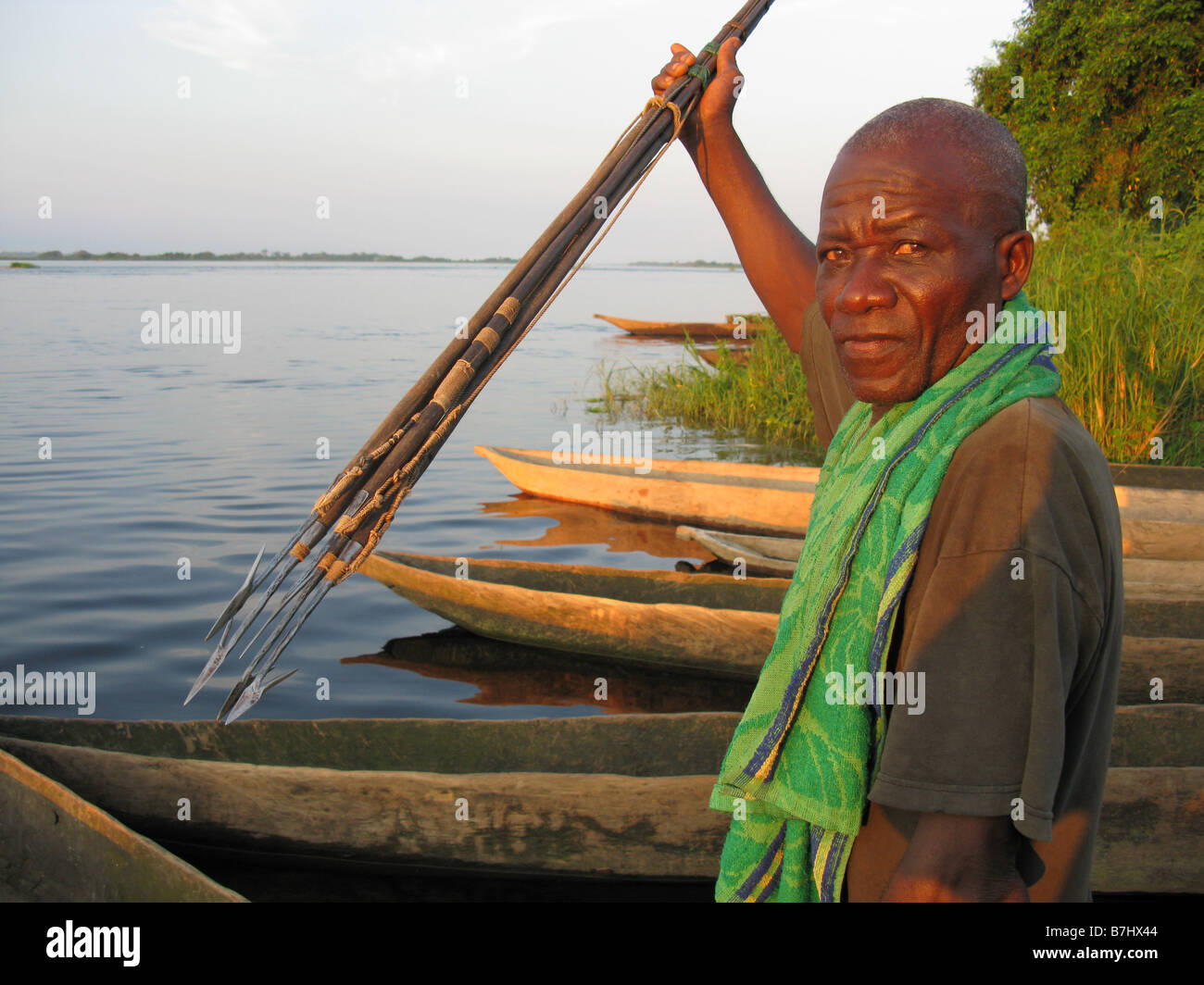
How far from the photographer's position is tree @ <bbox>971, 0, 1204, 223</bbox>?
Result: 15336 mm

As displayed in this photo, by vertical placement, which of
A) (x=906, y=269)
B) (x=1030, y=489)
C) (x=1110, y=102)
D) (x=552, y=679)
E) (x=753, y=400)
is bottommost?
(x=552, y=679)

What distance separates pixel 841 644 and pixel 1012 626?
0.72 feet

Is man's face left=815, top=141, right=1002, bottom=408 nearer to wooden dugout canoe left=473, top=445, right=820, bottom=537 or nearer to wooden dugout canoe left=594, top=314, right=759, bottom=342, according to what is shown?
wooden dugout canoe left=473, top=445, right=820, bottom=537

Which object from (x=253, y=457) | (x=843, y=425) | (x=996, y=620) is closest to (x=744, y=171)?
(x=843, y=425)

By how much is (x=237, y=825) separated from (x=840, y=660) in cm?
240

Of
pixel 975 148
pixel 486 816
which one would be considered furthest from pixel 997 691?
pixel 486 816

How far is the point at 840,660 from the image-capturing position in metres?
1.09

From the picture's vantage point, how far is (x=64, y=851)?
97.0 inches

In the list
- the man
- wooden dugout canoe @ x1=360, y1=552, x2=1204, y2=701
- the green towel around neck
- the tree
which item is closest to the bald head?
the man

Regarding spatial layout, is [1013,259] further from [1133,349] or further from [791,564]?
[1133,349]

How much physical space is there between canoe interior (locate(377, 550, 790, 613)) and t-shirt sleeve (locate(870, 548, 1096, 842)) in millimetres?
4260

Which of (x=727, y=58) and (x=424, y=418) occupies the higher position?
(x=727, y=58)

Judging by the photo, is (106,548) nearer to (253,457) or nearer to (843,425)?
(253,457)

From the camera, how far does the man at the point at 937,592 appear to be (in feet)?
3.04
